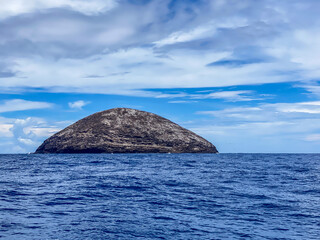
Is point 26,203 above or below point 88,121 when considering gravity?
below

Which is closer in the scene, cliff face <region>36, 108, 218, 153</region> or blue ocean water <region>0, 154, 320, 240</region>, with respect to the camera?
blue ocean water <region>0, 154, 320, 240</region>

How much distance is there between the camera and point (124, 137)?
565 ft

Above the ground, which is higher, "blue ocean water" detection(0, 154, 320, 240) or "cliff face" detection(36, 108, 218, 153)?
"cliff face" detection(36, 108, 218, 153)

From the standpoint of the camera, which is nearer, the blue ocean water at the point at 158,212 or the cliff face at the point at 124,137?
the blue ocean water at the point at 158,212

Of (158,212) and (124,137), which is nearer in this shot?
(158,212)

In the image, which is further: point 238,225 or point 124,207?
point 124,207

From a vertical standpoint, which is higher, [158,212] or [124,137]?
[124,137]

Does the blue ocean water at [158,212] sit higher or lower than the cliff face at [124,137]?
lower

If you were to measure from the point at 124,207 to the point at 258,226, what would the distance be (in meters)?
7.89

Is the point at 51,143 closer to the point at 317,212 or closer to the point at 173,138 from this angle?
the point at 173,138

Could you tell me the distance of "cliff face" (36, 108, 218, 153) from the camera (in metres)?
166

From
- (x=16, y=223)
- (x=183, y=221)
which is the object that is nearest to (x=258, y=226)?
(x=183, y=221)

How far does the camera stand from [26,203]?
19078 millimetres

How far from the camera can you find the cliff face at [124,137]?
545ft
